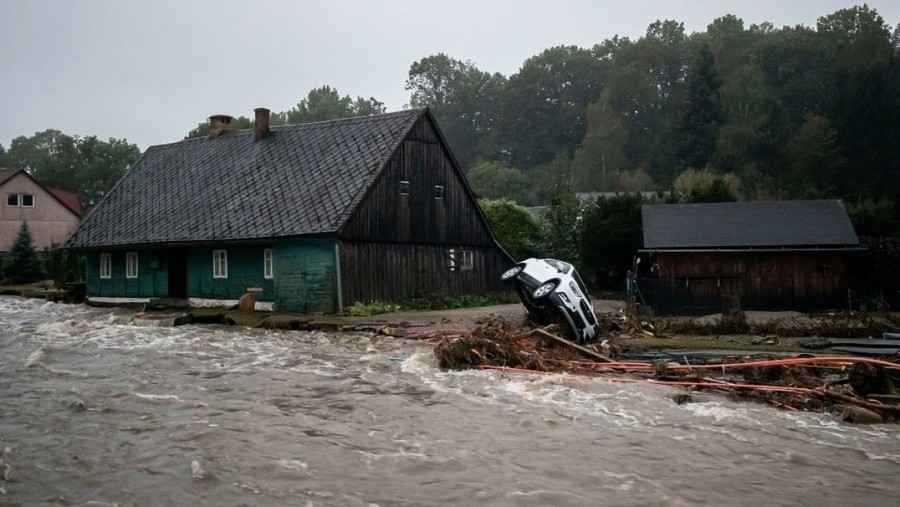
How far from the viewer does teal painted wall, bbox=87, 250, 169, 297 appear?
2788cm

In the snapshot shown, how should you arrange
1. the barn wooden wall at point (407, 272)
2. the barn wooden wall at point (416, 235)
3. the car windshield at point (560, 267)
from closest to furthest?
1. the car windshield at point (560, 267)
2. the barn wooden wall at point (407, 272)
3. the barn wooden wall at point (416, 235)

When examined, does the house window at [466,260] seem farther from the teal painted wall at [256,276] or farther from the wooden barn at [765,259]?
the teal painted wall at [256,276]

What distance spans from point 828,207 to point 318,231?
1668cm

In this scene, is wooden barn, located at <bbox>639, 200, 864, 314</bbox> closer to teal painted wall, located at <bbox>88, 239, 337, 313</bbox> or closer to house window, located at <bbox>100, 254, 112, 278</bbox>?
teal painted wall, located at <bbox>88, 239, 337, 313</bbox>

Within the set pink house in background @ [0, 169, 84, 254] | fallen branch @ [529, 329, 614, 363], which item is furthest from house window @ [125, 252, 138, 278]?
pink house in background @ [0, 169, 84, 254]

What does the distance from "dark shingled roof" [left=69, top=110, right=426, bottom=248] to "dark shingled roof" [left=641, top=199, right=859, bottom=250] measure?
9.00 metres

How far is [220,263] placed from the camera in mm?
25828

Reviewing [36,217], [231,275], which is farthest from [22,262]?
[231,275]

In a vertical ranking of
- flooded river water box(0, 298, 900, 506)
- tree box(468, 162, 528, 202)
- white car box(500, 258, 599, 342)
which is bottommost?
flooded river water box(0, 298, 900, 506)

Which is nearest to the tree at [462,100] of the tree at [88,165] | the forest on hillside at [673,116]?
the forest on hillside at [673,116]

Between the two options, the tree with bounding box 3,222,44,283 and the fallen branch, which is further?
the tree with bounding box 3,222,44,283

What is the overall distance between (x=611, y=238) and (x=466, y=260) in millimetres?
6015

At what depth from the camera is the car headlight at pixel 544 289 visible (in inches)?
628

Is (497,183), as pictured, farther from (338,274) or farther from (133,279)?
(338,274)
